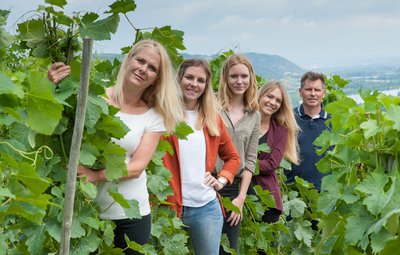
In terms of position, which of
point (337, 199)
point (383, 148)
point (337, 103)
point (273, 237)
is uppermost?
point (337, 103)

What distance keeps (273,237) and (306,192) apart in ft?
1.39

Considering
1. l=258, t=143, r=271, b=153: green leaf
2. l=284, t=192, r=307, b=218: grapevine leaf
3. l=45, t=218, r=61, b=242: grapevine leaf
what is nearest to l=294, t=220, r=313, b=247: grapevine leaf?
l=284, t=192, r=307, b=218: grapevine leaf

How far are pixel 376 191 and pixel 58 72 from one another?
1022 mm

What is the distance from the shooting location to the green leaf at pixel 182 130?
104 inches

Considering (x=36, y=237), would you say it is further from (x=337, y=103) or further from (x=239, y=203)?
(x=239, y=203)

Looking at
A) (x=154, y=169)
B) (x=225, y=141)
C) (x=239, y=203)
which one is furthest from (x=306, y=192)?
(x=154, y=169)

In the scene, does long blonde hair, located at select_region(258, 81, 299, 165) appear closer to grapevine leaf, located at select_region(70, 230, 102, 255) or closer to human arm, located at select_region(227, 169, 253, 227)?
human arm, located at select_region(227, 169, 253, 227)

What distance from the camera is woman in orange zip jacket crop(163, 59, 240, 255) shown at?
289 centimetres

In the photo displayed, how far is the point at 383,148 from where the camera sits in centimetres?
196

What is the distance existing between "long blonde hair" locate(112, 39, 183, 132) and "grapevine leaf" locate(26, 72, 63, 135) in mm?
909

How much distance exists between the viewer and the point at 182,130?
2.65m

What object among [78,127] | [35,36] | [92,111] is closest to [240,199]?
[92,111]

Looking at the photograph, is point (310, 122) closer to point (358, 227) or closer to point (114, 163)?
point (358, 227)

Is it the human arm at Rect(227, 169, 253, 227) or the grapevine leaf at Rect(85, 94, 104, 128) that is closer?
the grapevine leaf at Rect(85, 94, 104, 128)
